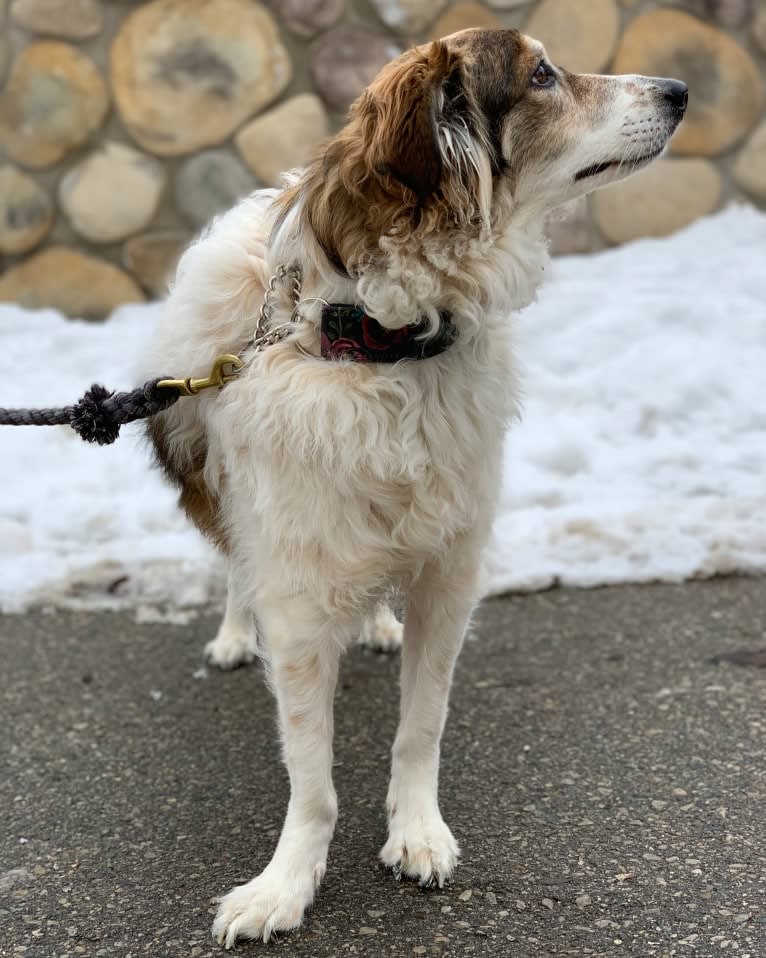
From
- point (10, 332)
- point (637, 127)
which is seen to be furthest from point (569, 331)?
point (637, 127)

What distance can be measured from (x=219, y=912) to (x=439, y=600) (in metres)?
0.81

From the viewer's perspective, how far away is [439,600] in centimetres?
259

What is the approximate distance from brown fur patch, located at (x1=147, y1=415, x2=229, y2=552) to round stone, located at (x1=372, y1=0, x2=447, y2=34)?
3655 millimetres

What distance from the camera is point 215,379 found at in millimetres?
2492

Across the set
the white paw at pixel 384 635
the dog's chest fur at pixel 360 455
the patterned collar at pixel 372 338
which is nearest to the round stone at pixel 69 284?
the white paw at pixel 384 635

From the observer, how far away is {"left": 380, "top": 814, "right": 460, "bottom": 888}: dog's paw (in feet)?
8.09

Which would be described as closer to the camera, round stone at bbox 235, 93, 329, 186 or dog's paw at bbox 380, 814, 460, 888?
dog's paw at bbox 380, 814, 460, 888

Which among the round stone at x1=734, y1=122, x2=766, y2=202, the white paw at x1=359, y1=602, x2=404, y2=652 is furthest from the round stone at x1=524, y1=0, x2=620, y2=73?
the white paw at x1=359, y1=602, x2=404, y2=652

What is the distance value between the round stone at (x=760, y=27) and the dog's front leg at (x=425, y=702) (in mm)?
4770

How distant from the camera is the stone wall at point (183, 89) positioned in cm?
577

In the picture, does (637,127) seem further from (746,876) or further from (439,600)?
(746,876)

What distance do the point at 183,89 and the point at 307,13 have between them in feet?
2.45

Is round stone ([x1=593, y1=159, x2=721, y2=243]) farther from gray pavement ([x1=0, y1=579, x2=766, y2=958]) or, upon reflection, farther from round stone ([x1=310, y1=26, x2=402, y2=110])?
gray pavement ([x1=0, y1=579, x2=766, y2=958])

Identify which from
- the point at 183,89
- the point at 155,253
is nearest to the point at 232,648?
the point at 155,253
